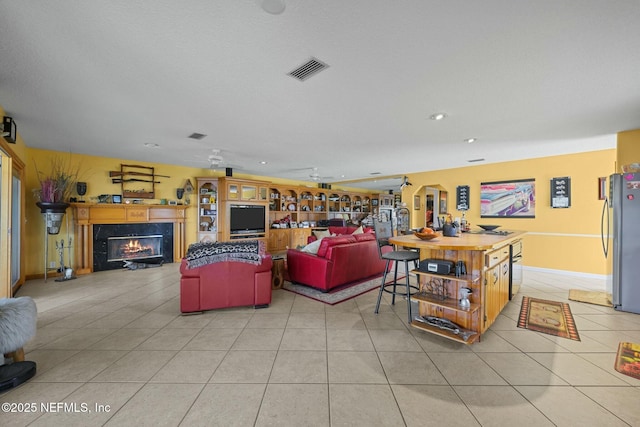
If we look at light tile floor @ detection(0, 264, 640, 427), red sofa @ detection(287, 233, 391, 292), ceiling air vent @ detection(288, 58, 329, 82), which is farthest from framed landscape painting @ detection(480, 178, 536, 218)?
ceiling air vent @ detection(288, 58, 329, 82)

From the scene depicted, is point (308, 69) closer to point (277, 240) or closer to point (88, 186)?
point (88, 186)

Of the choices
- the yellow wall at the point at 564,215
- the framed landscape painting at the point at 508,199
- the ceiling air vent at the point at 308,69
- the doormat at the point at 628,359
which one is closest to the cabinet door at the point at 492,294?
the doormat at the point at 628,359

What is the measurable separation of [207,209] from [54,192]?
2952 millimetres

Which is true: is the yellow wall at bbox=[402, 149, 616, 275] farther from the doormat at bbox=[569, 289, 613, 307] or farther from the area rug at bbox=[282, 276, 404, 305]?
the area rug at bbox=[282, 276, 404, 305]

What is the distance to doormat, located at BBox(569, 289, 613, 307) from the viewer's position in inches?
137

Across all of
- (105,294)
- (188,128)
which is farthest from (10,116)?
(105,294)

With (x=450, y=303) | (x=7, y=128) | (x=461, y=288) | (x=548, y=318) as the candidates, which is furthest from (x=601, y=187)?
(x=7, y=128)

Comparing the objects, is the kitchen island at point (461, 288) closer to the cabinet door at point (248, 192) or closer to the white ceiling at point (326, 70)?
the white ceiling at point (326, 70)

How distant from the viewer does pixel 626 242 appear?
3.25m

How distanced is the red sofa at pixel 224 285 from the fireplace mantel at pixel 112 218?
3.71 meters

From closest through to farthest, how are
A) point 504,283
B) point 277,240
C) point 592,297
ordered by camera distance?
point 504,283 → point 592,297 → point 277,240

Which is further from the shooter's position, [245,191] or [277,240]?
[277,240]

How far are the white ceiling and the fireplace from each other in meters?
2.26

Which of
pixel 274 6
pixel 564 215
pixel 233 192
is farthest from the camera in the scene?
pixel 233 192
